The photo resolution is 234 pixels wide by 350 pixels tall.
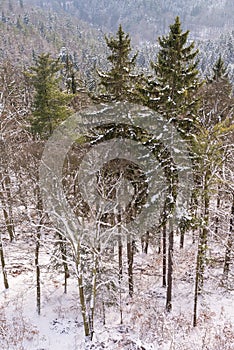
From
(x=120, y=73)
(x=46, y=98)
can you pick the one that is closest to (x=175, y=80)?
(x=120, y=73)

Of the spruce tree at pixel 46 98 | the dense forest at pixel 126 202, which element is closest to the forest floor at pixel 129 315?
the dense forest at pixel 126 202

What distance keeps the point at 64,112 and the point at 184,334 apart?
52.5ft

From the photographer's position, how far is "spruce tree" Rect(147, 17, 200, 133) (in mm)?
10844

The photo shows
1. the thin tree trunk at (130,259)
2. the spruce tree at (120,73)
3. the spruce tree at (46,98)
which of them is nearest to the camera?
the spruce tree at (120,73)

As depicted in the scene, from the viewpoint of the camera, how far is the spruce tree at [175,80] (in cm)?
1084

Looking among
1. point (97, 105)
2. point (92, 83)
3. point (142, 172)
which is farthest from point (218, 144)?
point (92, 83)

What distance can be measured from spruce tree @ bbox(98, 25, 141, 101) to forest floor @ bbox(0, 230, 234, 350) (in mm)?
7399

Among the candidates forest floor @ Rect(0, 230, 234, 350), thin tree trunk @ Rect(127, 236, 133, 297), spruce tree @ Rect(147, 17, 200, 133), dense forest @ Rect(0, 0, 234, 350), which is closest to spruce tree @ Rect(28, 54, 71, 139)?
dense forest @ Rect(0, 0, 234, 350)

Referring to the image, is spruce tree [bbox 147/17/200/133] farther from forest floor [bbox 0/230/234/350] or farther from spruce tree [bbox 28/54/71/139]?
spruce tree [bbox 28/54/71/139]

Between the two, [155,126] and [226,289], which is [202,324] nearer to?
[226,289]

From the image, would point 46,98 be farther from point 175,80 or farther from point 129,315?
point 129,315

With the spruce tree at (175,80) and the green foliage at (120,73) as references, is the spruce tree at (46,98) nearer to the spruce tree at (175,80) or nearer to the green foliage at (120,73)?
the green foliage at (120,73)

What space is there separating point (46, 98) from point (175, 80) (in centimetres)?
1182

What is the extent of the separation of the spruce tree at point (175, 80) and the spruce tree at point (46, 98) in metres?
10.6
